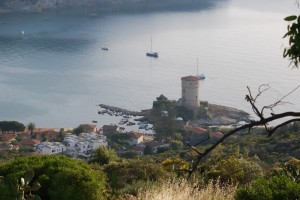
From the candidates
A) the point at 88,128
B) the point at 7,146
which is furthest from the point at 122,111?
the point at 7,146

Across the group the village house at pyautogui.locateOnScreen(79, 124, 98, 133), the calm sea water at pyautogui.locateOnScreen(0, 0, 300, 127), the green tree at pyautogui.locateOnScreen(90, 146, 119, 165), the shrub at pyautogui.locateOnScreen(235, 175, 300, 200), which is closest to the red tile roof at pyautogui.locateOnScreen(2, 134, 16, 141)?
the village house at pyautogui.locateOnScreen(79, 124, 98, 133)

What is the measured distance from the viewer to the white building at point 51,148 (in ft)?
66.2

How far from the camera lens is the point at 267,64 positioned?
34.9 metres

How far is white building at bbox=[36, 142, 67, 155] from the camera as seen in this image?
2017cm

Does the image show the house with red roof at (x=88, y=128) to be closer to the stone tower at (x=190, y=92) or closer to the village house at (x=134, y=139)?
the village house at (x=134, y=139)

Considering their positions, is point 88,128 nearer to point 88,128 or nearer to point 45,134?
point 88,128

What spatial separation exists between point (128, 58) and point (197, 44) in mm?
6768

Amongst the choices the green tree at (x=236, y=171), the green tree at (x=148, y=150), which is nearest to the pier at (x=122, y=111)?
the green tree at (x=148, y=150)

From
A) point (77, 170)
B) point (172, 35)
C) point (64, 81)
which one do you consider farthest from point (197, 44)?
point (77, 170)

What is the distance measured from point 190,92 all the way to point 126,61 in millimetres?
10592

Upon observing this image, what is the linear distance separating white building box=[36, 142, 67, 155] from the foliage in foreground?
16.2 metres

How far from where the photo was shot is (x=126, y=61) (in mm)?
37969

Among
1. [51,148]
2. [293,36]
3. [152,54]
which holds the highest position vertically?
[293,36]

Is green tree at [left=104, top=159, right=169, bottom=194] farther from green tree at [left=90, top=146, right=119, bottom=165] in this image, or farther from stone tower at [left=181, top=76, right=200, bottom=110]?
stone tower at [left=181, top=76, right=200, bottom=110]
